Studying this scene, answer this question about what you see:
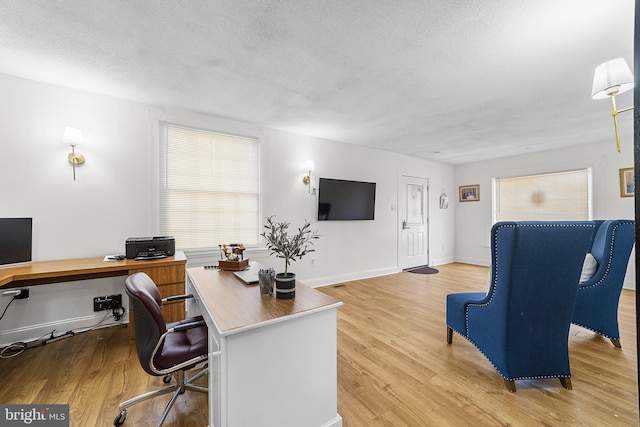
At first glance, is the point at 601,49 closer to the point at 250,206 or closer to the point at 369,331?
the point at 369,331

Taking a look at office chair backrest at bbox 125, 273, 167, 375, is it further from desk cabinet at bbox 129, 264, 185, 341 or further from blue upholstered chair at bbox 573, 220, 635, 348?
blue upholstered chair at bbox 573, 220, 635, 348

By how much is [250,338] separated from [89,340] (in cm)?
241

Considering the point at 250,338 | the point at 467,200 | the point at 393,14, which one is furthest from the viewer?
the point at 467,200

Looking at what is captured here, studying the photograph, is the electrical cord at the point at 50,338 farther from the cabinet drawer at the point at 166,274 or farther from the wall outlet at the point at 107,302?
the cabinet drawer at the point at 166,274

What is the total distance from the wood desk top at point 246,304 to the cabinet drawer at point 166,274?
33.4 inches

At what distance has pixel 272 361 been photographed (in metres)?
1.20

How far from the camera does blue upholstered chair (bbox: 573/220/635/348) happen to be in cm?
231

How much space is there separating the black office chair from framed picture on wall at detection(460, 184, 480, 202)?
21.0 ft

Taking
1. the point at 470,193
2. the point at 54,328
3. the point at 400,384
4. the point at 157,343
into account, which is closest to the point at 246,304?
the point at 157,343

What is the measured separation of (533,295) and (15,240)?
4162 millimetres

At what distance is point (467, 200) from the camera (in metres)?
6.31

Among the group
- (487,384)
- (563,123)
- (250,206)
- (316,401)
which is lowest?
(487,384)

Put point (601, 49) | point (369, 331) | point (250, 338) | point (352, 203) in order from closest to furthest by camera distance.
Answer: point (250, 338) < point (601, 49) < point (369, 331) < point (352, 203)

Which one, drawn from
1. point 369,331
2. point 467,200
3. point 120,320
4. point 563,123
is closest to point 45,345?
point 120,320
